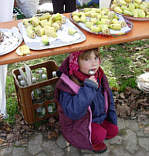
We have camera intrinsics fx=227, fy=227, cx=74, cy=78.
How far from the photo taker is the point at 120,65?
3.42m

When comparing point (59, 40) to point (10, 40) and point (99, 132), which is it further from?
point (99, 132)

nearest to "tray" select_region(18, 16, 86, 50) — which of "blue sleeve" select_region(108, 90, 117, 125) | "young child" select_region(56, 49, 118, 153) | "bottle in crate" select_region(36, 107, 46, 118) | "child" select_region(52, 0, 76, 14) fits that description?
"young child" select_region(56, 49, 118, 153)

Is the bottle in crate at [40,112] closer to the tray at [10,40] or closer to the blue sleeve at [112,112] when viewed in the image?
the blue sleeve at [112,112]

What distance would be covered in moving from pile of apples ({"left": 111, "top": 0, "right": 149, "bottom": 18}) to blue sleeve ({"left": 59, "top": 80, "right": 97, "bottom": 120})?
706 millimetres

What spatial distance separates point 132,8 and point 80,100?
95 cm

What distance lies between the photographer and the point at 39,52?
1474mm

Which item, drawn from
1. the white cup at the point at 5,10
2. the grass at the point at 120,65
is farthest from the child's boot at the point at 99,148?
the white cup at the point at 5,10

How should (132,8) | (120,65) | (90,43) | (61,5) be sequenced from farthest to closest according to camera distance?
(61,5), (120,65), (132,8), (90,43)

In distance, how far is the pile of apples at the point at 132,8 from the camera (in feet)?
6.20

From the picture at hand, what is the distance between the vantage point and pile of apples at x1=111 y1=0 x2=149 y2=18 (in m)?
1.89

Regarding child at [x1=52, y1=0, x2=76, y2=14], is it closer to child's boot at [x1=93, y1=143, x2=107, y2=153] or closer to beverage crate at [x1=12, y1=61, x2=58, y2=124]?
beverage crate at [x1=12, y1=61, x2=58, y2=124]

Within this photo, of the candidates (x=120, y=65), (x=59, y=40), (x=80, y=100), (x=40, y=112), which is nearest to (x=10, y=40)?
(x=59, y=40)

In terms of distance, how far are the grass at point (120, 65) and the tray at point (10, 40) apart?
3.85ft

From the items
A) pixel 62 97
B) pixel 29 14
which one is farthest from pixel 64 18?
pixel 29 14
